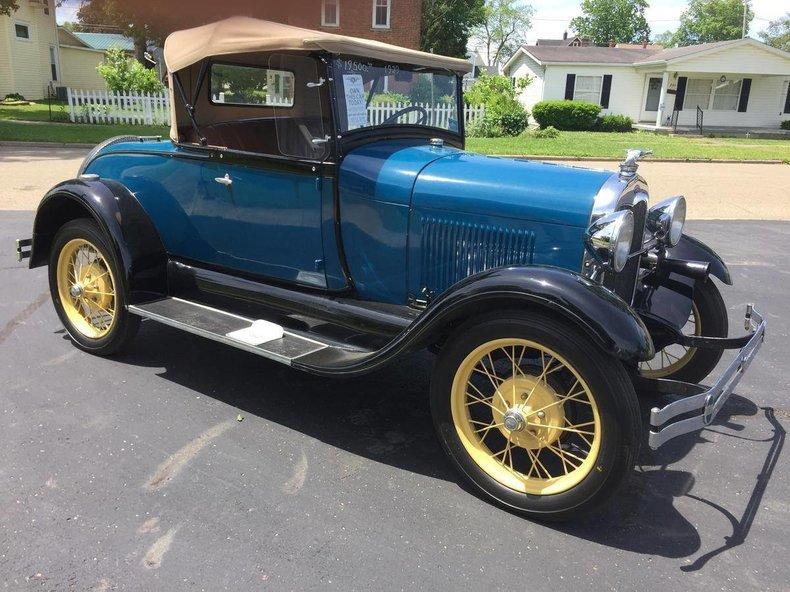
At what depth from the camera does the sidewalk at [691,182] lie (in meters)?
9.52

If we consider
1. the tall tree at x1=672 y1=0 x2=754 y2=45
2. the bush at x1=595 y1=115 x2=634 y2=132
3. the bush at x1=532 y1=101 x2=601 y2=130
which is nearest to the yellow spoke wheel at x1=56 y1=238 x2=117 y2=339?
the bush at x1=532 y1=101 x2=601 y2=130

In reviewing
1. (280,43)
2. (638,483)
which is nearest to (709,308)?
(638,483)

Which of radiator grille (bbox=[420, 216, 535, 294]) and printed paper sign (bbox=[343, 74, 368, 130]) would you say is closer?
radiator grille (bbox=[420, 216, 535, 294])

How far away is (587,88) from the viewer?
102 ft

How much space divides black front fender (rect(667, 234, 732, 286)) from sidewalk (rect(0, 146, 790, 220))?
5.90 meters

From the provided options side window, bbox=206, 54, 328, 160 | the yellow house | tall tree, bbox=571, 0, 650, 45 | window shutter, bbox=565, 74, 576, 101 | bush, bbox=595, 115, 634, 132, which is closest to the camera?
side window, bbox=206, 54, 328, 160

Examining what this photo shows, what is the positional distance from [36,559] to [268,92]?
2.86 metres

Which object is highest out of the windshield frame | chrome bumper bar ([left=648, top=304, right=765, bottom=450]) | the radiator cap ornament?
the windshield frame

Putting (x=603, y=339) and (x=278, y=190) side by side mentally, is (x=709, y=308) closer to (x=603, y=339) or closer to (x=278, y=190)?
(x=603, y=339)

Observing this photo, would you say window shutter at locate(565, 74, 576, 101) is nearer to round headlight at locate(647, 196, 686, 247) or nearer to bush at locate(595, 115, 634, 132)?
bush at locate(595, 115, 634, 132)

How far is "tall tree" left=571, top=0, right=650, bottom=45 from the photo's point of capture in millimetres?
68969

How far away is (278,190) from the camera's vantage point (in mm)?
3562

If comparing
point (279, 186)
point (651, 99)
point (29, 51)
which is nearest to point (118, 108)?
point (29, 51)

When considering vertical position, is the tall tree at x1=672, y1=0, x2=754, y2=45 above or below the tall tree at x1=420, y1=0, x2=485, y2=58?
above
